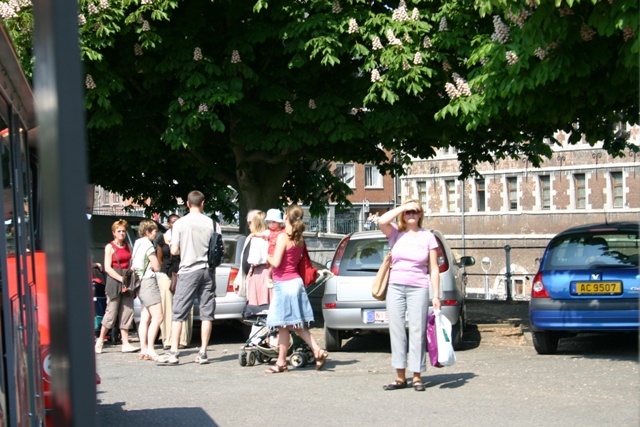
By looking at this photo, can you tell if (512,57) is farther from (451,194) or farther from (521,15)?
(451,194)

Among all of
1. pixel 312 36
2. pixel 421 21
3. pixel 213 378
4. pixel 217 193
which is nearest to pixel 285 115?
pixel 312 36

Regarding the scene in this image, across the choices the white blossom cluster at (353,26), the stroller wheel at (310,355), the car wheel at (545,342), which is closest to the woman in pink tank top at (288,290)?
the stroller wheel at (310,355)

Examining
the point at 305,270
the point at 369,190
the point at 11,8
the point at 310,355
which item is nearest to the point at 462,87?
the point at 305,270

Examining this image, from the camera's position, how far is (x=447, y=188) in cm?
7738

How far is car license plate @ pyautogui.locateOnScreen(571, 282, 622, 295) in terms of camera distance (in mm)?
11227

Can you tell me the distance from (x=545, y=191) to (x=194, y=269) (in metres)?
61.3

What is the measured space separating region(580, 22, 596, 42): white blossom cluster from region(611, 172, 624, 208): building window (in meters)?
57.6

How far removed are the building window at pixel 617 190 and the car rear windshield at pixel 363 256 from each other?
55686mm

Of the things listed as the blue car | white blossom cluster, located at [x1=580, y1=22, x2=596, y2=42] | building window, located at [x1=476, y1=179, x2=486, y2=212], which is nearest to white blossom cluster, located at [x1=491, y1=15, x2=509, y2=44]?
white blossom cluster, located at [x1=580, y1=22, x2=596, y2=42]

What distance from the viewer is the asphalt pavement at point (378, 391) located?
782 centimetres

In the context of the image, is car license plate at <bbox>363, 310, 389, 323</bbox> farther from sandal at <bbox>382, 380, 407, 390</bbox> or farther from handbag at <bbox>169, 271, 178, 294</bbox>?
sandal at <bbox>382, 380, 407, 390</bbox>

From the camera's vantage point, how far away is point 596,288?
11.3 meters

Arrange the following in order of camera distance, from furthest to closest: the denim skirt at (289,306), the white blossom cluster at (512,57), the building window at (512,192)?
the building window at (512,192) < the white blossom cluster at (512,57) < the denim skirt at (289,306)

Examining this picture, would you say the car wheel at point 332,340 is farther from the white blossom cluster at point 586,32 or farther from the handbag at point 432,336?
the white blossom cluster at point 586,32
